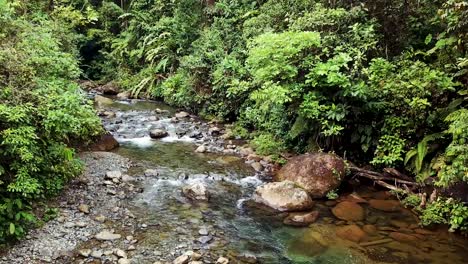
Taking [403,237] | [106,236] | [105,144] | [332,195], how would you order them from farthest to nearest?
1. [105,144]
2. [332,195]
3. [403,237]
4. [106,236]

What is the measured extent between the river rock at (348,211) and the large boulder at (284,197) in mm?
518

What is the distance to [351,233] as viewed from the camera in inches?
261

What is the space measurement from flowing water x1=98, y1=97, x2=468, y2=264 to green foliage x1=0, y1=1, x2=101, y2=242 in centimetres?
167

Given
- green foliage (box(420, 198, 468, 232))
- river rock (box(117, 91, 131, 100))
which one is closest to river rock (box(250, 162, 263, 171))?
green foliage (box(420, 198, 468, 232))

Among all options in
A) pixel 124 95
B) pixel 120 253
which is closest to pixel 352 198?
pixel 120 253

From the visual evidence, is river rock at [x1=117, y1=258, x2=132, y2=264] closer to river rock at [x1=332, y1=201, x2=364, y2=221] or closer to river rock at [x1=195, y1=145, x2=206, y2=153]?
river rock at [x1=332, y1=201, x2=364, y2=221]

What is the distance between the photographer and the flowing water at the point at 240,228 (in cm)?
590

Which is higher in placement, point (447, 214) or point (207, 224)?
point (447, 214)

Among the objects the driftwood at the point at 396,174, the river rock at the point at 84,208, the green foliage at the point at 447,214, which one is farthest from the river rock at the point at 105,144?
the green foliage at the point at 447,214

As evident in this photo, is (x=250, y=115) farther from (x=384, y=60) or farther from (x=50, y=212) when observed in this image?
(x=50, y=212)

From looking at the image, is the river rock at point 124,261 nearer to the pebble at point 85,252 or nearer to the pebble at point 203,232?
the pebble at point 85,252

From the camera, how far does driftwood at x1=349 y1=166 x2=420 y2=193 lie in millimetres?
7949

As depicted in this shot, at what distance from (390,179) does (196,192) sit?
4179mm

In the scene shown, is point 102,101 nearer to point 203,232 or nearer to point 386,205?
point 203,232
